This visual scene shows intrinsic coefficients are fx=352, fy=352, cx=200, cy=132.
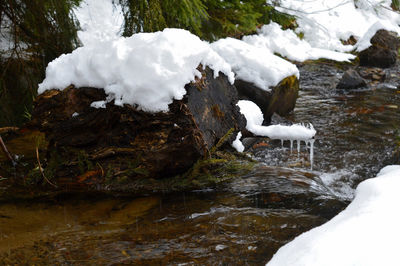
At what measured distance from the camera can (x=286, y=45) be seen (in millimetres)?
11016

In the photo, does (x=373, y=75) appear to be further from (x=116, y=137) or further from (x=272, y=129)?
(x=116, y=137)

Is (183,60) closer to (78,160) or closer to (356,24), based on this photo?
(78,160)

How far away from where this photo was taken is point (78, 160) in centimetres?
321

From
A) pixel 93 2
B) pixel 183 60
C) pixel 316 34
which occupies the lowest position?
pixel 183 60

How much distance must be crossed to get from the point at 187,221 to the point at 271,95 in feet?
11.9

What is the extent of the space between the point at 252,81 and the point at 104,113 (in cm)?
328

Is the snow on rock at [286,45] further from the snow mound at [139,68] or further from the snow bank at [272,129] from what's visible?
the snow mound at [139,68]

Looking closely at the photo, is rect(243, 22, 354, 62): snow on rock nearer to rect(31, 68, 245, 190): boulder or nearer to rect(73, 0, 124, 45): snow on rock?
rect(73, 0, 124, 45): snow on rock

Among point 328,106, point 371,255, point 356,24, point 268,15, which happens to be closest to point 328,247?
point 371,255

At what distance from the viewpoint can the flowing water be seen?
7.30ft

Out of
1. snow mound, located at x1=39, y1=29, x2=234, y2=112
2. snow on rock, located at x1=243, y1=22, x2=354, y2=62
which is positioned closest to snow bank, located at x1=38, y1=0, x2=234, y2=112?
snow mound, located at x1=39, y1=29, x2=234, y2=112

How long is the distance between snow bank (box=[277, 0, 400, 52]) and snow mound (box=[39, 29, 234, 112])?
31.6ft

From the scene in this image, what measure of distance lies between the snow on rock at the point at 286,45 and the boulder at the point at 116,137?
26.3ft

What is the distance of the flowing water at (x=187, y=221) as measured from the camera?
2.23 m
